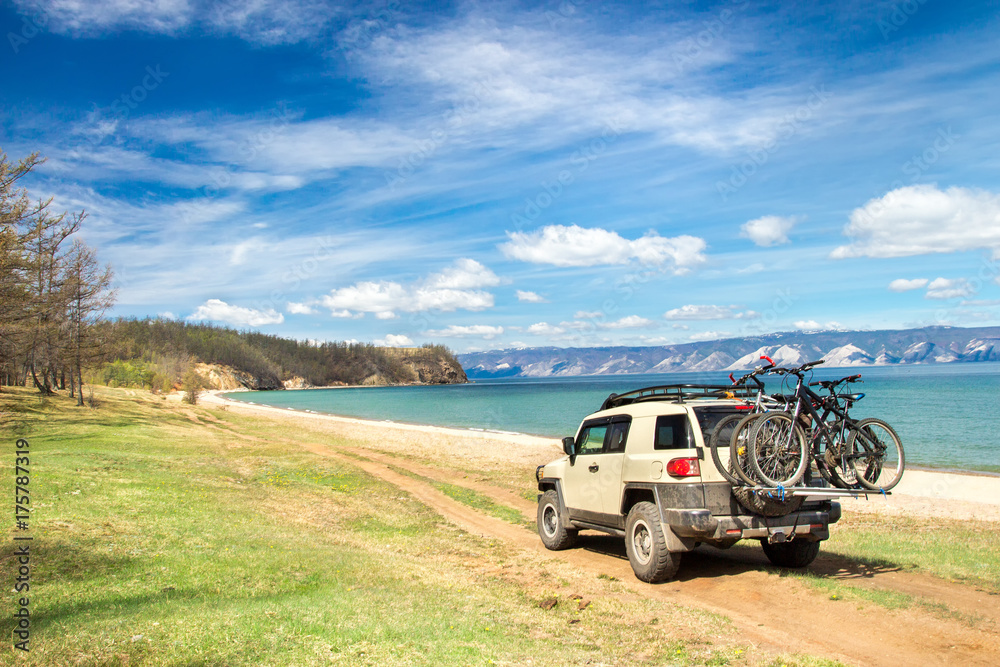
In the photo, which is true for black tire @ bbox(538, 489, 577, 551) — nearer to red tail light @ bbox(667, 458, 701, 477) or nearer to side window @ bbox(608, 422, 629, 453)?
side window @ bbox(608, 422, 629, 453)

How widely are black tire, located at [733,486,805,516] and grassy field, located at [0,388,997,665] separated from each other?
1627 millimetres

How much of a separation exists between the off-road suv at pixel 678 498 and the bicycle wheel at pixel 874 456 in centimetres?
64

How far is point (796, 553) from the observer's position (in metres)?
9.46

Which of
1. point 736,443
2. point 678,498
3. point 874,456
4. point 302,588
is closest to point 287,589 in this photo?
point 302,588

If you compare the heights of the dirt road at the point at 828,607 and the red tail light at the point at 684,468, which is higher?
the red tail light at the point at 684,468

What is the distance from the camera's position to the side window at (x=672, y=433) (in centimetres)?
855

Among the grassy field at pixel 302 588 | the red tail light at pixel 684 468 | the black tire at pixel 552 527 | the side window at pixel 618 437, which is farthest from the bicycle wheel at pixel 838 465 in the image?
the black tire at pixel 552 527

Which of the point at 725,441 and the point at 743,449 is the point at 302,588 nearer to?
the point at 725,441

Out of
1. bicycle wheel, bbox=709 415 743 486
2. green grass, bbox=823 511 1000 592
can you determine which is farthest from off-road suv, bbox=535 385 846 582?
green grass, bbox=823 511 1000 592

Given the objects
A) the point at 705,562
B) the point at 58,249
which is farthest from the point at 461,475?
the point at 58,249

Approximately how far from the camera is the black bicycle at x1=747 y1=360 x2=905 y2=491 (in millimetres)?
8188

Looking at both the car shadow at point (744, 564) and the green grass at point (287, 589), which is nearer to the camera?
the green grass at point (287, 589)

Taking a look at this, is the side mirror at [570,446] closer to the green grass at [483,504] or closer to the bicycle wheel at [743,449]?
the bicycle wheel at [743,449]

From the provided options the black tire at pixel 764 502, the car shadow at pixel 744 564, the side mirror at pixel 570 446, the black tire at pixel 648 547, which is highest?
the side mirror at pixel 570 446
